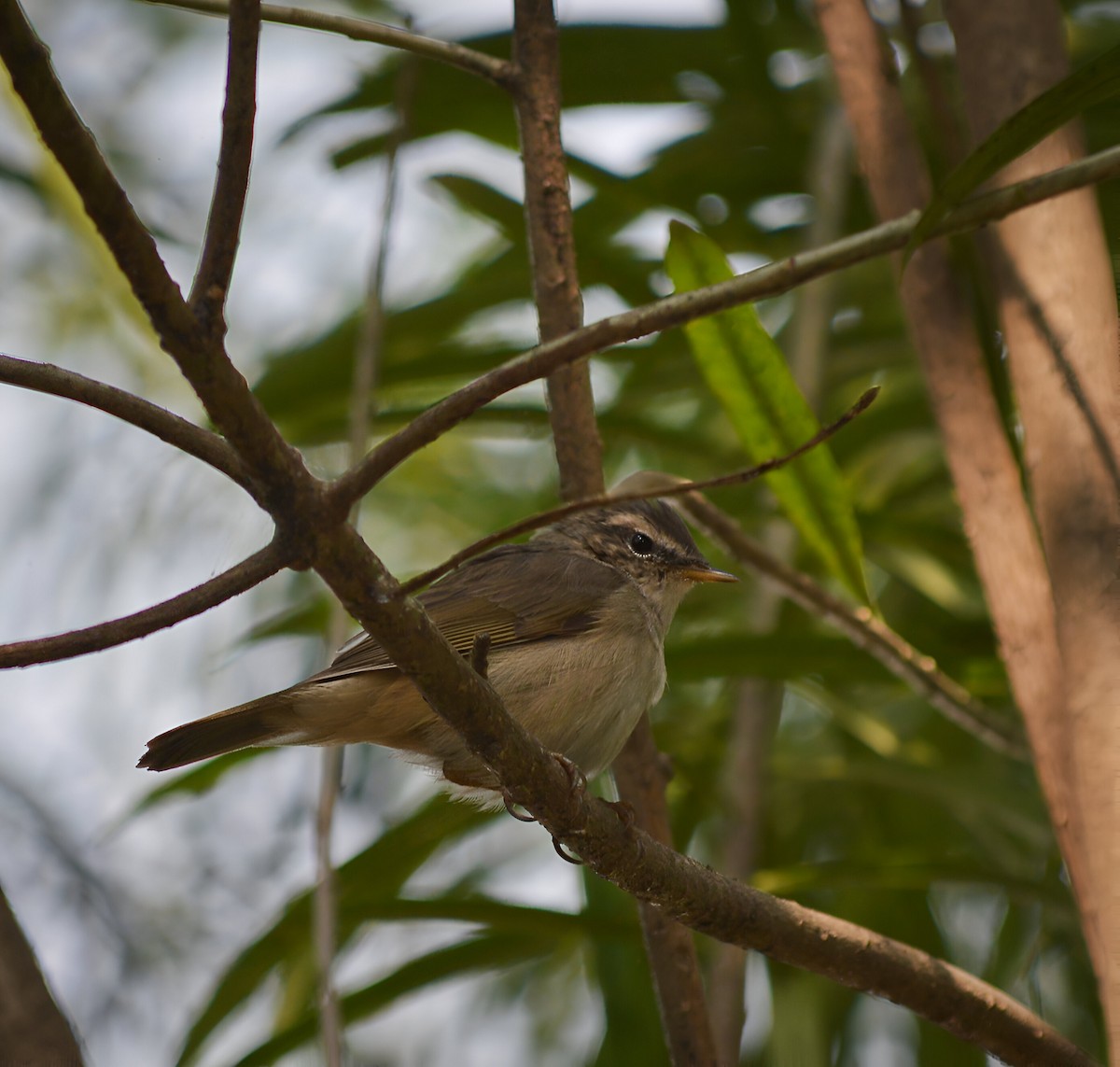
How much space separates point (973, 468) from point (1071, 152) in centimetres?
67

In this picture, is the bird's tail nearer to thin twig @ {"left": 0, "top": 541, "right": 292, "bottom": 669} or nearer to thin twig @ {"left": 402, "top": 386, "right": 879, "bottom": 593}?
thin twig @ {"left": 0, "top": 541, "right": 292, "bottom": 669}

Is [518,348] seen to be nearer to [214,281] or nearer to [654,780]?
[654,780]

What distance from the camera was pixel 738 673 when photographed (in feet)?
10.8

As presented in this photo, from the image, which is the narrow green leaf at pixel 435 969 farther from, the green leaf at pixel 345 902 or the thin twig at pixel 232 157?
the thin twig at pixel 232 157

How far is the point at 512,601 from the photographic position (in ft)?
11.6

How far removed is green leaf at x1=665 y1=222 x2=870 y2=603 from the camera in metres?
2.76

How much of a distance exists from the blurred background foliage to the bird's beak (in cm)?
17

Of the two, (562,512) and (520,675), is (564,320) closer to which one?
(520,675)

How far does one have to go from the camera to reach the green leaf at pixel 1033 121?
1899 mm

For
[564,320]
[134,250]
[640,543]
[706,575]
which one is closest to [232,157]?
[134,250]

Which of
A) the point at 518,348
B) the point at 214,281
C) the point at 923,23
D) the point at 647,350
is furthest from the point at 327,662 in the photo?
the point at 923,23

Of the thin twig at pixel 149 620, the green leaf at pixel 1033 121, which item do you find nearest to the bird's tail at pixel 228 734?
the thin twig at pixel 149 620

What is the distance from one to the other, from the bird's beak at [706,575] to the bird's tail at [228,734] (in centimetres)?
135

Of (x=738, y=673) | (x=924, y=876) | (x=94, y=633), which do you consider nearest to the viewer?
(x=94, y=633)
